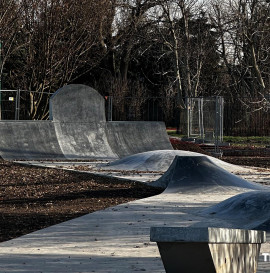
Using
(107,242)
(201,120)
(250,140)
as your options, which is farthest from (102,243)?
(250,140)

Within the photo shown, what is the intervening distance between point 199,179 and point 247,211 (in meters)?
4.61

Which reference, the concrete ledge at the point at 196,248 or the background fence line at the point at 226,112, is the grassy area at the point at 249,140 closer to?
the background fence line at the point at 226,112

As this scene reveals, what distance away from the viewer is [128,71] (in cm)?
5019

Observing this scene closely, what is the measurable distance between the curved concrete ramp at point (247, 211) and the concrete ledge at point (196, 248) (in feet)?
13.7

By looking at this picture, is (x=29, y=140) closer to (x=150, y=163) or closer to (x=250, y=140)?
(x=150, y=163)

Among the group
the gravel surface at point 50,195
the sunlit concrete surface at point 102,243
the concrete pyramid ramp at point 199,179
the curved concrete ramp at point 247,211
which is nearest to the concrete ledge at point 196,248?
the sunlit concrete surface at point 102,243

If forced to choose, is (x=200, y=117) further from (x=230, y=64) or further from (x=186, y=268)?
(x=186, y=268)

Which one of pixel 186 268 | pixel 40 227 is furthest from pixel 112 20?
pixel 186 268

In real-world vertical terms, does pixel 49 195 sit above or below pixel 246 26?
below

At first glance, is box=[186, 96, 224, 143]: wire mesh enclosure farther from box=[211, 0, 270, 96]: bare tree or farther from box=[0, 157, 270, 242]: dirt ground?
box=[0, 157, 270, 242]: dirt ground

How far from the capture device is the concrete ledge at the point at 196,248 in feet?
16.2

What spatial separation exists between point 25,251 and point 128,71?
42.4 meters

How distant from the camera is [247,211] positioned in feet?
33.0

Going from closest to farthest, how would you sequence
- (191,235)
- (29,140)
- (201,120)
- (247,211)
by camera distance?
(191,235)
(247,211)
(29,140)
(201,120)
